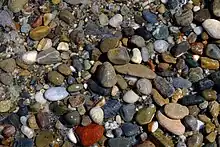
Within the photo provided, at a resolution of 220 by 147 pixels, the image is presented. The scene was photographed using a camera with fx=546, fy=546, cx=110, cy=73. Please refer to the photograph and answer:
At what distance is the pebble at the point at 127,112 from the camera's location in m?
1.75

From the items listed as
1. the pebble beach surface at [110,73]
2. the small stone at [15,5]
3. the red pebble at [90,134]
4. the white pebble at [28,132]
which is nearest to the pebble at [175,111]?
the pebble beach surface at [110,73]

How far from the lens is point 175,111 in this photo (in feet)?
5.69

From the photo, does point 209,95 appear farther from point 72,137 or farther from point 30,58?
point 30,58

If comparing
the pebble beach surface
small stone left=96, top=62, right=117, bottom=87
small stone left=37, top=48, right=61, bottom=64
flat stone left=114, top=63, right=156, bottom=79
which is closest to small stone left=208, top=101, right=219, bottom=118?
the pebble beach surface

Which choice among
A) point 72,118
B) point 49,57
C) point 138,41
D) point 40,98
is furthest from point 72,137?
point 138,41

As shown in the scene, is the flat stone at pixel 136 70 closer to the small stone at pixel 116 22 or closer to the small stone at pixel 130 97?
the small stone at pixel 130 97

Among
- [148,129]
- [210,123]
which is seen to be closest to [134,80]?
[148,129]

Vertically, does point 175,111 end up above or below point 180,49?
below

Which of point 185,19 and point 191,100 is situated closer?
point 191,100

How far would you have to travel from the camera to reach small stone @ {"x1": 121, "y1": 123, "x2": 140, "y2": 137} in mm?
1729

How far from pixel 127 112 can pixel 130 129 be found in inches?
2.2

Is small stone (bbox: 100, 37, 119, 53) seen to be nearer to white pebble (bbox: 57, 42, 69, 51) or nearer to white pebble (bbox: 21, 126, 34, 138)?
white pebble (bbox: 57, 42, 69, 51)

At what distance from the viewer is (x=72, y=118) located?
5.70ft

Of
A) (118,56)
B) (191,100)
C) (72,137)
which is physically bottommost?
(72,137)
